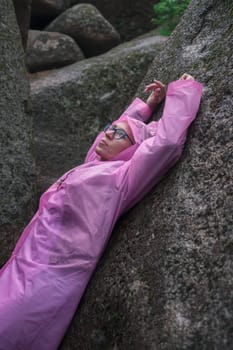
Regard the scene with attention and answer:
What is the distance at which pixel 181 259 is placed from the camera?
93.4 inches

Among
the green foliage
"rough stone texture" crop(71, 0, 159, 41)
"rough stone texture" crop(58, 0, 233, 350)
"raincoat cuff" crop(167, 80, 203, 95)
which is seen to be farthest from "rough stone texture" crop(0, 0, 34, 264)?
"rough stone texture" crop(71, 0, 159, 41)

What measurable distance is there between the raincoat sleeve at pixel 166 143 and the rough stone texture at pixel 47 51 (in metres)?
4.47

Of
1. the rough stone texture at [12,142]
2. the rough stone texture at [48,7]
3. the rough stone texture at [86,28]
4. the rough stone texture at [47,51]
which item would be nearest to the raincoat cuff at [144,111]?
the rough stone texture at [12,142]

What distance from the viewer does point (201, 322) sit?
2.13m

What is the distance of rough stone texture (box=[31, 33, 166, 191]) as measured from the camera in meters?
5.86

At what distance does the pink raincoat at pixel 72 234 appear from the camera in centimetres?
261

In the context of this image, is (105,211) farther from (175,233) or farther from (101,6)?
(101,6)

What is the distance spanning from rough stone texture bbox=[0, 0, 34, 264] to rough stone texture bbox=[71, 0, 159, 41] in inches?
164

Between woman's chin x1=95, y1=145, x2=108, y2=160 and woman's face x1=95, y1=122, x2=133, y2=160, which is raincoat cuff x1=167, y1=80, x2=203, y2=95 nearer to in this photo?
woman's face x1=95, y1=122, x2=133, y2=160

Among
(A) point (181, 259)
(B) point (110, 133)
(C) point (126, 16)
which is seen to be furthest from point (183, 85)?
(C) point (126, 16)

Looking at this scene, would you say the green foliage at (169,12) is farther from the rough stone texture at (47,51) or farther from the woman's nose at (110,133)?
the woman's nose at (110,133)

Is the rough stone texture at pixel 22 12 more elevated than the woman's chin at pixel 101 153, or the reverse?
the woman's chin at pixel 101 153

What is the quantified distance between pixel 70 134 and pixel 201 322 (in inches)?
166

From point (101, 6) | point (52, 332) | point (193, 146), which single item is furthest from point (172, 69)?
point (101, 6)
